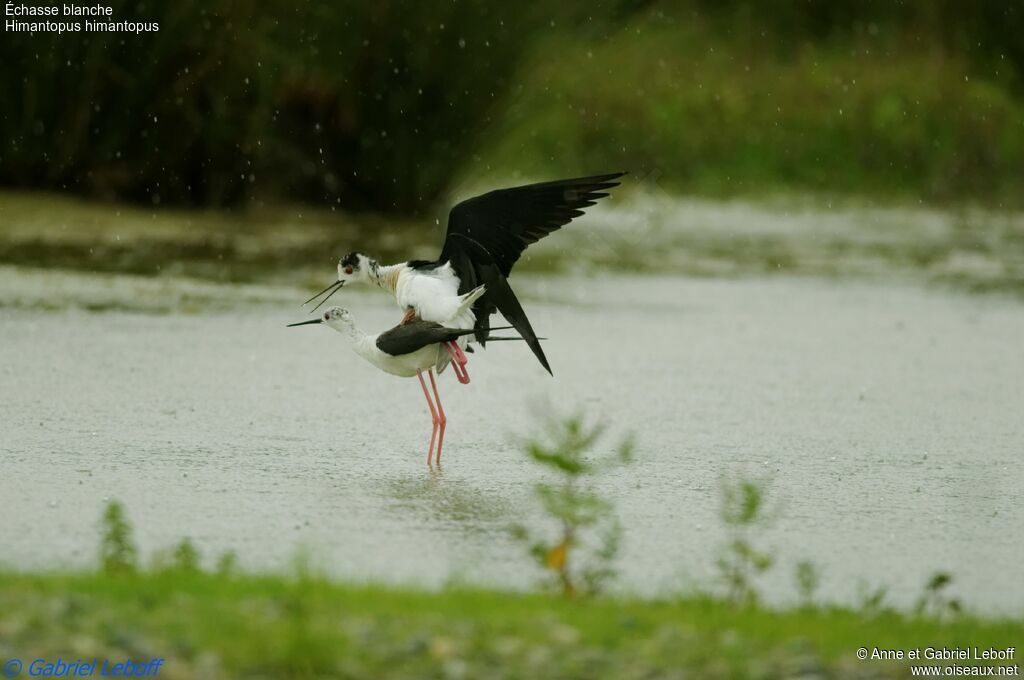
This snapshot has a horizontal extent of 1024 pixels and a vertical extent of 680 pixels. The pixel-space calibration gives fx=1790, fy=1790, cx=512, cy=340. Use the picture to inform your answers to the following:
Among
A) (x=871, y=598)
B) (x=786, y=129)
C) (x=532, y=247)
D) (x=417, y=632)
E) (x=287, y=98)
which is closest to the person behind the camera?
(x=417, y=632)

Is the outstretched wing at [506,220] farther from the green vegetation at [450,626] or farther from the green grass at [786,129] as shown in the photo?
the green grass at [786,129]

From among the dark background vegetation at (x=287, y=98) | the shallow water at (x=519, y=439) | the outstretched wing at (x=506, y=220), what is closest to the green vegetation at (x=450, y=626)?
the shallow water at (x=519, y=439)

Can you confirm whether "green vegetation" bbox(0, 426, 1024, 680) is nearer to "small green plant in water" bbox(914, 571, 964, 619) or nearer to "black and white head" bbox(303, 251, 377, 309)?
"small green plant in water" bbox(914, 571, 964, 619)

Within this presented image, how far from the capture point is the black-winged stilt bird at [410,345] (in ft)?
23.0

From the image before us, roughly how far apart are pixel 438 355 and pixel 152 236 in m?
7.24

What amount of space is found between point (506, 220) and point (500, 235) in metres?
0.07

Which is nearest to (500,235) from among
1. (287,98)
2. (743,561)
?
(743,561)

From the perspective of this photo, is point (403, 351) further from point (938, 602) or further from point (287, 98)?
point (287, 98)

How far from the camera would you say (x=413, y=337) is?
700 centimetres

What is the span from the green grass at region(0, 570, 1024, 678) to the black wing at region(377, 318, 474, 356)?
2.33 m

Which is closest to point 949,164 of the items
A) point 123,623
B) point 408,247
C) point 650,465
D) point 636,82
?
point 636,82

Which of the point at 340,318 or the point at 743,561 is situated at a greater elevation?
the point at 340,318

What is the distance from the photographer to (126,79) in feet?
49.0

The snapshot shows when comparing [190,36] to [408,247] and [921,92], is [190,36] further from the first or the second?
[921,92]
